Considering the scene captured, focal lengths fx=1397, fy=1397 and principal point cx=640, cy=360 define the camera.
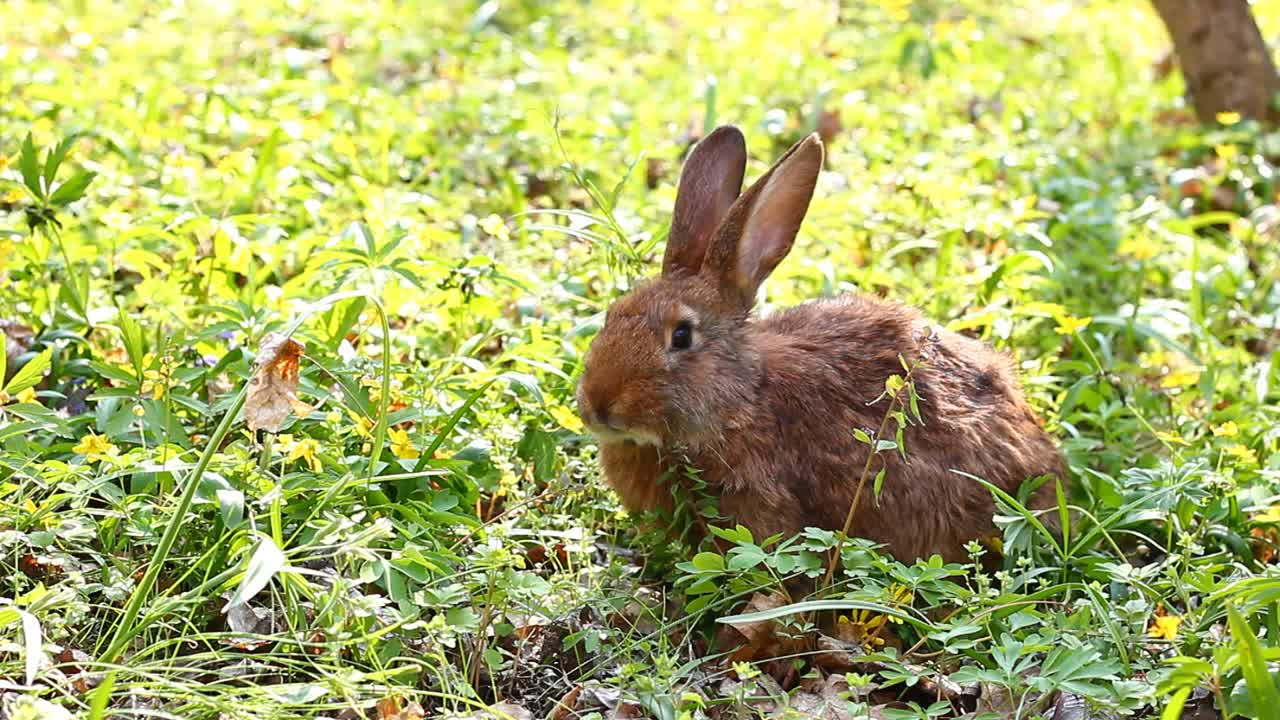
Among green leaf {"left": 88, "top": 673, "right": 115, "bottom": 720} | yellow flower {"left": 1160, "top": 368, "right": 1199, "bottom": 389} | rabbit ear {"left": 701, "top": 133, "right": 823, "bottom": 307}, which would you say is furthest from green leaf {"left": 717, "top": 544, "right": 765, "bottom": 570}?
yellow flower {"left": 1160, "top": 368, "right": 1199, "bottom": 389}

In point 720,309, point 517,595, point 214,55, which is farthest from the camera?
point 214,55

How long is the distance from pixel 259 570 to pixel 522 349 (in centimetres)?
154

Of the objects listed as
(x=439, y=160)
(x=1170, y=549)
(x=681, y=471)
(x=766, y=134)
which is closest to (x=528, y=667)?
(x=681, y=471)

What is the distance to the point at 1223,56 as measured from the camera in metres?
7.05

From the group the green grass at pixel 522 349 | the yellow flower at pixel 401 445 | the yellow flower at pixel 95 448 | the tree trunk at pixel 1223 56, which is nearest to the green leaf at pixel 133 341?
the green grass at pixel 522 349

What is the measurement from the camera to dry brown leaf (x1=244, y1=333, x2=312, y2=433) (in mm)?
3361

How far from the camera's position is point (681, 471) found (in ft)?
12.6

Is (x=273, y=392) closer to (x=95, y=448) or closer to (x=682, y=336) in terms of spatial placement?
(x=95, y=448)

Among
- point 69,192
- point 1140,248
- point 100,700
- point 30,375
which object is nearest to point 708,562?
point 100,700

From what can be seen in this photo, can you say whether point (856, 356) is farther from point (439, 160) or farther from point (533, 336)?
point (439, 160)

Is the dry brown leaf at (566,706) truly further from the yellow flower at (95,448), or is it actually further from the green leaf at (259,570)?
the yellow flower at (95,448)

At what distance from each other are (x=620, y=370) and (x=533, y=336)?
72 centimetres

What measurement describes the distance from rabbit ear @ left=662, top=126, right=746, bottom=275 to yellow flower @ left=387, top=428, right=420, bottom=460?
3.04 feet

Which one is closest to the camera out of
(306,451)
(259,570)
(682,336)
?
(259,570)
